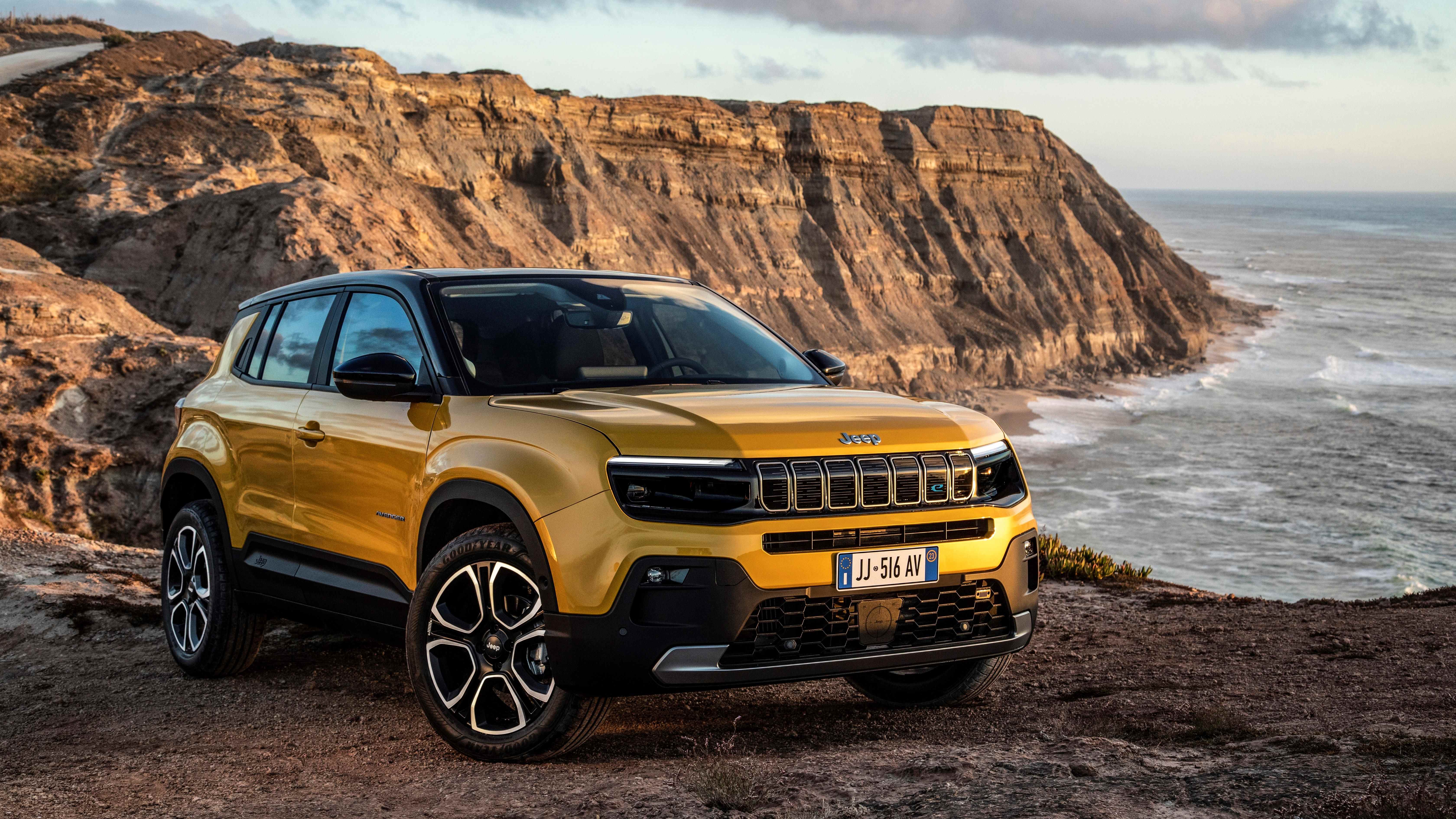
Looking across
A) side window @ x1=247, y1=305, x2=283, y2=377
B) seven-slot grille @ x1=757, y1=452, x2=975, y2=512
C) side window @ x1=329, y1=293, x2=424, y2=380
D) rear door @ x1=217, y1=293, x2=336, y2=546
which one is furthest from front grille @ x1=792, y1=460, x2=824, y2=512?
side window @ x1=247, y1=305, x2=283, y2=377

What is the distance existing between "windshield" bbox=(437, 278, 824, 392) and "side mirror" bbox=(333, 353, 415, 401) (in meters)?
0.27

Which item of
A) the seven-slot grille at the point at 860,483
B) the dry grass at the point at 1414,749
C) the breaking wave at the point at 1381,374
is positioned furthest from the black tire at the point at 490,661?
the breaking wave at the point at 1381,374

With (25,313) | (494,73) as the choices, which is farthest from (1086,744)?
(494,73)

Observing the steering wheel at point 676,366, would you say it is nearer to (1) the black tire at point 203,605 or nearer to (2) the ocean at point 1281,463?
(1) the black tire at point 203,605

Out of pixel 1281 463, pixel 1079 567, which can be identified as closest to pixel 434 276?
pixel 1079 567

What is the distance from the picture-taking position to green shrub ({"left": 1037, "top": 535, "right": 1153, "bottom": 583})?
11.1 m

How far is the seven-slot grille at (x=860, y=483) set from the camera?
4.21 metres

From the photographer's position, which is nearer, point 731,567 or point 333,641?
point 731,567

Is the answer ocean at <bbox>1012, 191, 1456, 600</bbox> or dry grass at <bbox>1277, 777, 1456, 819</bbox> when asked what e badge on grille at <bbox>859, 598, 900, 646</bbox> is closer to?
dry grass at <bbox>1277, 777, 1456, 819</bbox>

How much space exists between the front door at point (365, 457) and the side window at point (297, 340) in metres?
0.22

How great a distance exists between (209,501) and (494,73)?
38.5 m

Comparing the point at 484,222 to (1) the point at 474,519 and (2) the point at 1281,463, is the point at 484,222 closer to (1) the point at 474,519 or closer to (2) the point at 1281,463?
(2) the point at 1281,463

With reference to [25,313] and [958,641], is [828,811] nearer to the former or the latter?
[958,641]

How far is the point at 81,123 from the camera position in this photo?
31734mm
